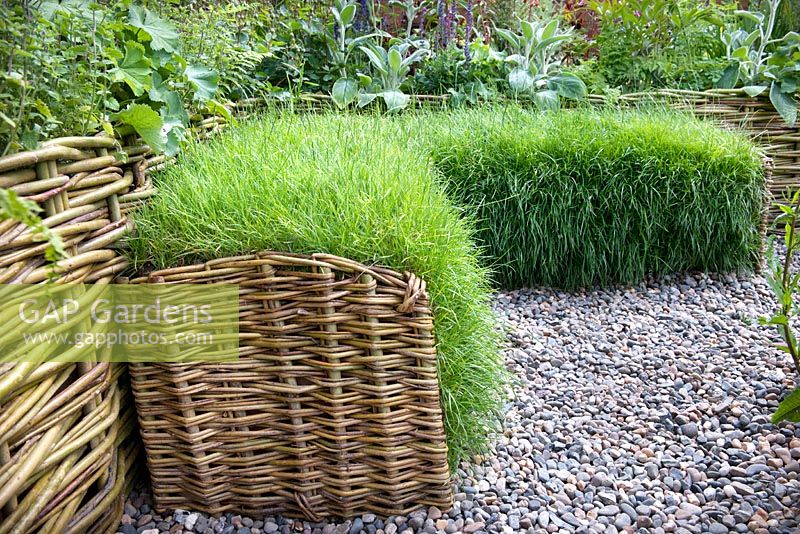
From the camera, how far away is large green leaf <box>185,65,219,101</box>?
2350mm

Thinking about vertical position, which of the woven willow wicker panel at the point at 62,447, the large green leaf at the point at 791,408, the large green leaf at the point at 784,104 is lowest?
the large green leaf at the point at 791,408

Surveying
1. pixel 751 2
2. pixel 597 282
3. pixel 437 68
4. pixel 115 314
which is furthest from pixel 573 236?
pixel 751 2

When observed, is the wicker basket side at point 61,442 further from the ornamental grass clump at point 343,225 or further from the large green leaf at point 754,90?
the large green leaf at point 754,90

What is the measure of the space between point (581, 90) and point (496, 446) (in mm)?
2931

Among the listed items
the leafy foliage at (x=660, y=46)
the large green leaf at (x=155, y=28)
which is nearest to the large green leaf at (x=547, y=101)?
the leafy foliage at (x=660, y=46)

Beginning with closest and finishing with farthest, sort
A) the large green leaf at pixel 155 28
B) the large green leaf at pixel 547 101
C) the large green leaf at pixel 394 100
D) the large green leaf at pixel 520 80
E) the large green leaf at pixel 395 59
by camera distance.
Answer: the large green leaf at pixel 155 28 → the large green leaf at pixel 394 100 → the large green leaf at pixel 395 59 → the large green leaf at pixel 547 101 → the large green leaf at pixel 520 80

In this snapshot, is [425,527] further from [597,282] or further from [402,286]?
[597,282]

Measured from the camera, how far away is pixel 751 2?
18.1 ft

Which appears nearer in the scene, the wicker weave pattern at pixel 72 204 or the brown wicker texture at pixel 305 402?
the wicker weave pattern at pixel 72 204

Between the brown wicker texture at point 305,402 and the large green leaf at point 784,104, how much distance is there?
363cm

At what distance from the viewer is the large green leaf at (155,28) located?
211 centimetres

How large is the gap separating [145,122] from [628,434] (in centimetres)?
176

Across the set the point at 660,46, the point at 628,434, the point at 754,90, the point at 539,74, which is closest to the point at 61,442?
the point at 628,434

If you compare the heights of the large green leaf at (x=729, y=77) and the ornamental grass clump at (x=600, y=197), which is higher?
the large green leaf at (x=729, y=77)
